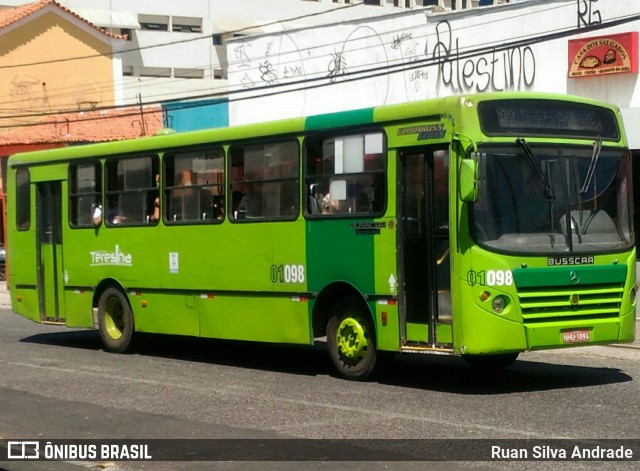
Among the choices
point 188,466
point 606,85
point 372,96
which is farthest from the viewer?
point 372,96

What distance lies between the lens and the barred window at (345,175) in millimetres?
13266

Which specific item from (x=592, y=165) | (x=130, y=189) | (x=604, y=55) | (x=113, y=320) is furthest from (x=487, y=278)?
(x=604, y=55)

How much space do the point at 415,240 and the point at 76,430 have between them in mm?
4191

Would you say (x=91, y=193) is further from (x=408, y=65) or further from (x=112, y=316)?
(x=408, y=65)

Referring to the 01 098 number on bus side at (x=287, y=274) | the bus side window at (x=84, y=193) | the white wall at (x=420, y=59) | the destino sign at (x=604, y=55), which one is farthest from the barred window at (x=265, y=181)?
the destino sign at (x=604, y=55)

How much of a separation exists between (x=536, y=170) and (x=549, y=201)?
332 millimetres

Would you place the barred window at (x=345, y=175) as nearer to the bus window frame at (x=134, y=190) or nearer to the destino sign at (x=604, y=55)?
the bus window frame at (x=134, y=190)

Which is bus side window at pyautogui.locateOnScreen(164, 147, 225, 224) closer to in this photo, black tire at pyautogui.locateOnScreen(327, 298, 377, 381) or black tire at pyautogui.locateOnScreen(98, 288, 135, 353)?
black tire at pyautogui.locateOnScreen(98, 288, 135, 353)

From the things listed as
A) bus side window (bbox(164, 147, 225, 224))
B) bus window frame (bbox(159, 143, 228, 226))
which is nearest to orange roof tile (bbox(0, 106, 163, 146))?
bus window frame (bbox(159, 143, 228, 226))

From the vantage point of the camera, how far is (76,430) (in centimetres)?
1035

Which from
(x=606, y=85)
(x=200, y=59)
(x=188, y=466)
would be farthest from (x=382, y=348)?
(x=200, y=59)

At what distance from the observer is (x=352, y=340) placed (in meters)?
13.7

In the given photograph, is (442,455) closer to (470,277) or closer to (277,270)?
(470,277)

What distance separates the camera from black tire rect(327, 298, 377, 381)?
44.1ft
